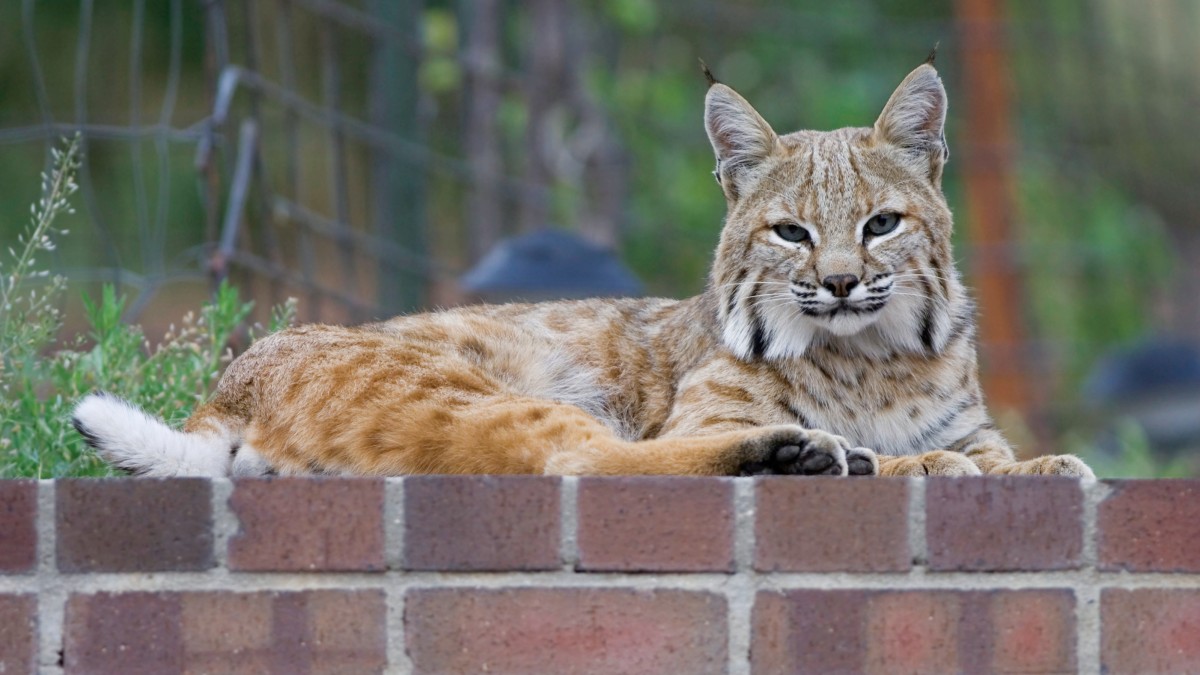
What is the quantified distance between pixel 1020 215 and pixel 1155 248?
1113 mm

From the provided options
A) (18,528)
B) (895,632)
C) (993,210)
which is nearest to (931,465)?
(895,632)

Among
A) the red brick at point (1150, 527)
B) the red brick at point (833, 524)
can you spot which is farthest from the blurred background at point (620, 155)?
the red brick at point (1150, 527)

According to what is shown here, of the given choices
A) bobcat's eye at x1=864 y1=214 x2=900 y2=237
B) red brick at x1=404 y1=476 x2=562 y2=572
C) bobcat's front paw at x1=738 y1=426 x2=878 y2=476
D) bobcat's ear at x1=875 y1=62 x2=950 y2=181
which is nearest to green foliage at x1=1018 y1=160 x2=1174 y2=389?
bobcat's ear at x1=875 y1=62 x2=950 y2=181

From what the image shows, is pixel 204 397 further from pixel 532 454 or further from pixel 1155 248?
pixel 1155 248

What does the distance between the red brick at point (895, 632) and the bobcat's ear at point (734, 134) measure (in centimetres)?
151

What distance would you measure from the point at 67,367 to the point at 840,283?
5.89 ft

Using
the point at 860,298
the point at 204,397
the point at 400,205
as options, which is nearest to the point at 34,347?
the point at 204,397

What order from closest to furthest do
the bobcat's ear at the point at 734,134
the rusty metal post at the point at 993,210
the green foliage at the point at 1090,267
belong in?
the bobcat's ear at the point at 734,134 → the rusty metal post at the point at 993,210 → the green foliage at the point at 1090,267

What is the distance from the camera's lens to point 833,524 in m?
2.67

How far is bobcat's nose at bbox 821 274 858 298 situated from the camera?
345 cm

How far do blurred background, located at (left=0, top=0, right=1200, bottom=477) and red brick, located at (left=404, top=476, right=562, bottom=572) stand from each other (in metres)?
2.32

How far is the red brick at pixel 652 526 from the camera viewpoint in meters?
2.65

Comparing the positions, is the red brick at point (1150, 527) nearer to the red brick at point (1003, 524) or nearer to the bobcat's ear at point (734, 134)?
the red brick at point (1003, 524)

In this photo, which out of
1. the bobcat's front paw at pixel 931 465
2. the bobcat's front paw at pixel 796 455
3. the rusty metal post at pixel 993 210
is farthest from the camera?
the rusty metal post at pixel 993 210
